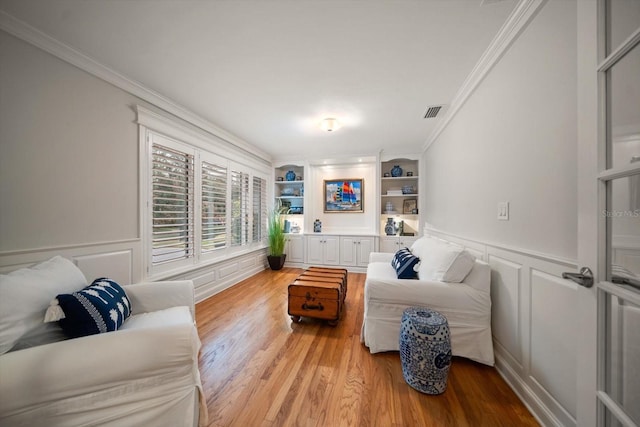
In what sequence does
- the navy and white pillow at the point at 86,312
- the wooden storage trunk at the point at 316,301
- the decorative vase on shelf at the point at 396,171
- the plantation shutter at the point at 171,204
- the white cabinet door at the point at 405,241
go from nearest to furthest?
the navy and white pillow at the point at 86,312 → the wooden storage trunk at the point at 316,301 → the plantation shutter at the point at 171,204 → the white cabinet door at the point at 405,241 → the decorative vase on shelf at the point at 396,171

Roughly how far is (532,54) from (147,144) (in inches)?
129

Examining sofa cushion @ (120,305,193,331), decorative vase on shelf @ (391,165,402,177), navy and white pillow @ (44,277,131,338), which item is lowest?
sofa cushion @ (120,305,193,331)

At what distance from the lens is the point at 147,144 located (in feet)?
7.61

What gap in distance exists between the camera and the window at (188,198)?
2.35m

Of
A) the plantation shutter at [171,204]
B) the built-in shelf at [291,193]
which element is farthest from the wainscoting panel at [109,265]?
the built-in shelf at [291,193]

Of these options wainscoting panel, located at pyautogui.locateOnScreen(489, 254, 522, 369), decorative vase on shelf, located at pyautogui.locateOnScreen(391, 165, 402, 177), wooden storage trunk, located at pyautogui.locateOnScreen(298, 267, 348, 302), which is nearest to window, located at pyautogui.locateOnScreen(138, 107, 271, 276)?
Result: wooden storage trunk, located at pyautogui.locateOnScreen(298, 267, 348, 302)

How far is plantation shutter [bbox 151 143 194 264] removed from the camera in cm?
243

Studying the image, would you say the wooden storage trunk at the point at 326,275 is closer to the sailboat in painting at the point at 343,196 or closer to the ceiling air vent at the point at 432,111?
the sailboat in painting at the point at 343,196

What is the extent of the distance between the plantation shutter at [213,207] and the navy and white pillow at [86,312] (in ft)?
5.93

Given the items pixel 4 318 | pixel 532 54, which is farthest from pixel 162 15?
pixel 532 54

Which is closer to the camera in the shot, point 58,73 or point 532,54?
point 532,54

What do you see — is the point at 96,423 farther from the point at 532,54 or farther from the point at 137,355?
the point at 532,54

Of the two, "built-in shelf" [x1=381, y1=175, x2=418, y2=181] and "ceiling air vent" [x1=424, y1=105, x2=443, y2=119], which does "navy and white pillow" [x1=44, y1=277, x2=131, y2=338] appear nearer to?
"ceiling air vent" [x1=424, y1=105, x2=443, y2=119]

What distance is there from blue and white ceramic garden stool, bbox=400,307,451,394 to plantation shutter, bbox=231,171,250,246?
3091 mm
